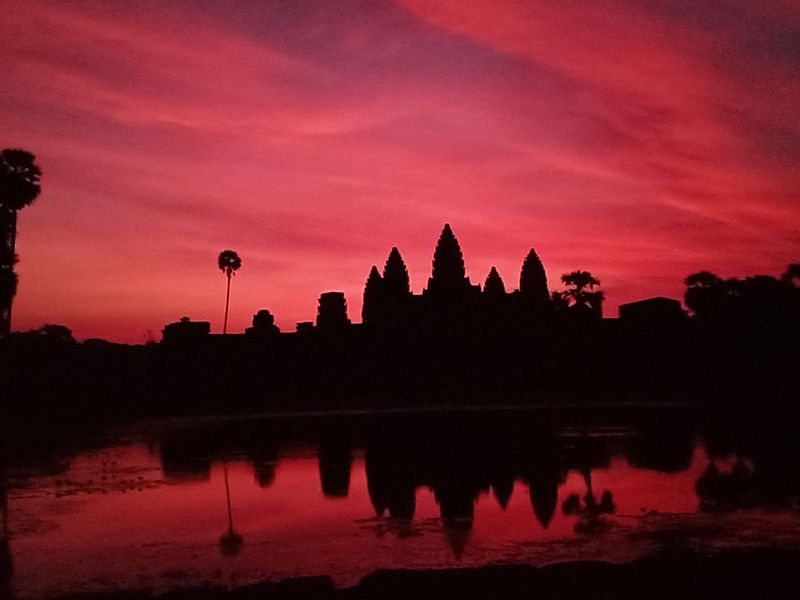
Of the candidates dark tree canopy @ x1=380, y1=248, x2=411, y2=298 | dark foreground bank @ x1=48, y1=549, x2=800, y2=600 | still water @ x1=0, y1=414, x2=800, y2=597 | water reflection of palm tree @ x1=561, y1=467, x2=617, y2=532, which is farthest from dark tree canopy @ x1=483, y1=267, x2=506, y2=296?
dark foreground bank @ x1=48, y1=549, x2=800, y2=600

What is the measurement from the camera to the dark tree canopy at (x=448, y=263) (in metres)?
82.8

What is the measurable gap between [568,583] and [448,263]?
7222cm

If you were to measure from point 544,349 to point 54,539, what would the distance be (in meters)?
52.2

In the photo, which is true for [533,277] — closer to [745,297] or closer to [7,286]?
[745,297]

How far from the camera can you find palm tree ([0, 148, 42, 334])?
44.6m

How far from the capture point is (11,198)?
45500 millimetres

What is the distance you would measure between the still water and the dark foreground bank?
3.34 ft

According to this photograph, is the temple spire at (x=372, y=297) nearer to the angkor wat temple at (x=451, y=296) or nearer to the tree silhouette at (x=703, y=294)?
the angkor wat temple at (x=451, y=296)

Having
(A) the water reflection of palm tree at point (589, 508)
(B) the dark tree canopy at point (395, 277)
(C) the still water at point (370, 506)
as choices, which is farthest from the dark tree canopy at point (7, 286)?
(B) the dark tree canopy at point (395, 277)

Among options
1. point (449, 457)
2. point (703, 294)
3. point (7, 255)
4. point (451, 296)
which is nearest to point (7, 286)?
point (7, 255)

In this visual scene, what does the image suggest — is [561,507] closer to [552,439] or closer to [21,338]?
[552,439]

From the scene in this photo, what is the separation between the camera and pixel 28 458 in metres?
31.4

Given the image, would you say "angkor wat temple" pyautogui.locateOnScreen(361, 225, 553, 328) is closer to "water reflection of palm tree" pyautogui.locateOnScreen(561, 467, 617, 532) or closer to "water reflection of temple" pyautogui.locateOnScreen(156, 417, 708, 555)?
"water reflection of temple" pyautogui.locateOnScreen(156, 417, 708, 555)

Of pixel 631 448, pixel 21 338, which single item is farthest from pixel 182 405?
pixel 631 448
